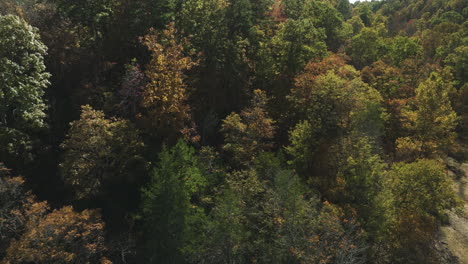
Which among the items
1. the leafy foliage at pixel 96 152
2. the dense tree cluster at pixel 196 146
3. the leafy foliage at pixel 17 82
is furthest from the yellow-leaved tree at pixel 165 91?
the leafy foliage at pixel 17 82

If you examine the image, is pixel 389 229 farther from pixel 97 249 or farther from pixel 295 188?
pixel 97 249

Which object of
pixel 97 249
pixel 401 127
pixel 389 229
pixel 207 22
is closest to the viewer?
pixel 97 249

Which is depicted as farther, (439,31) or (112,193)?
(439,31)

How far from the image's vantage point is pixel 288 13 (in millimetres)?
54281

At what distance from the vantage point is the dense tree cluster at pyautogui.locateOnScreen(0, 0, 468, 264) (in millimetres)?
25875

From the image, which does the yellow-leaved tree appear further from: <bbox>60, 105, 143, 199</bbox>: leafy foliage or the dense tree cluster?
<bbox>60, 105, 143, 199</bbox>: leafy foliage

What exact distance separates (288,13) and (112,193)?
40.5m

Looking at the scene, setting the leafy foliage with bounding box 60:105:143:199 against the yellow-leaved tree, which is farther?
the yellow-leaved tree

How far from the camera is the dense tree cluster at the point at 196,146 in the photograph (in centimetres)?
2588

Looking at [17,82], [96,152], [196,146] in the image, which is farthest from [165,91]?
[17,82]

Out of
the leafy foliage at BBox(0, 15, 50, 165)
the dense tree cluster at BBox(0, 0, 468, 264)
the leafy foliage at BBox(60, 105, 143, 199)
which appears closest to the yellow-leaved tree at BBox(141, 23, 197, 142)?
the dense tree cluster at BBox(0, 0, 468, 264)

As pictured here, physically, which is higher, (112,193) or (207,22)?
(207,22)

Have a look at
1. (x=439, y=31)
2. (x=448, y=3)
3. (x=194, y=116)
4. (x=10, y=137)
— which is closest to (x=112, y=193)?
(x=10, y=137)

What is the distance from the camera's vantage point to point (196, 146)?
36.9m
